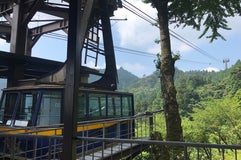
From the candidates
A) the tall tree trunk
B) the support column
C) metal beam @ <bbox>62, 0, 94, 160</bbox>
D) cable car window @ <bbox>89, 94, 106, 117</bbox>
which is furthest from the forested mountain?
metal beam @ <bbox>62, 0, 94, 160</bbox>

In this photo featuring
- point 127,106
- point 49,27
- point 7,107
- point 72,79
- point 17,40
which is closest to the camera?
point 72,79

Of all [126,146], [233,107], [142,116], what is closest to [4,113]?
[126,146]

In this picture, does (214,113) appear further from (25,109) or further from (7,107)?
(25,109)

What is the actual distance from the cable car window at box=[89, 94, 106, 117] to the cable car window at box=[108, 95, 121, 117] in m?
0.36

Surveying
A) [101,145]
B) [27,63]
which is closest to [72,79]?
[101,145]

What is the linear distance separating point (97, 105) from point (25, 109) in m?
2.19

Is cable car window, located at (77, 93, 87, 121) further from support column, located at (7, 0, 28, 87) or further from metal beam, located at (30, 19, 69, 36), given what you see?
metal beam, located at (30, 19, 69, 36)

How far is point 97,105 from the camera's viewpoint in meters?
8.38

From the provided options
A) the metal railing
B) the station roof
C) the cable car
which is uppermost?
the station roof

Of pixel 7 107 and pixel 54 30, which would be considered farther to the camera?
pixel 54 30

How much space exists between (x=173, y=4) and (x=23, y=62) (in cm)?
633

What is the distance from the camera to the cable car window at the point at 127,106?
9813 millimetres

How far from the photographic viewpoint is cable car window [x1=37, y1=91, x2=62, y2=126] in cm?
695

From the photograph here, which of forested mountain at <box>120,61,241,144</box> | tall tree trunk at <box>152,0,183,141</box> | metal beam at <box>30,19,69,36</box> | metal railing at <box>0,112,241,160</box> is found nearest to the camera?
metal railing at <box>0,112,241,160</box>
